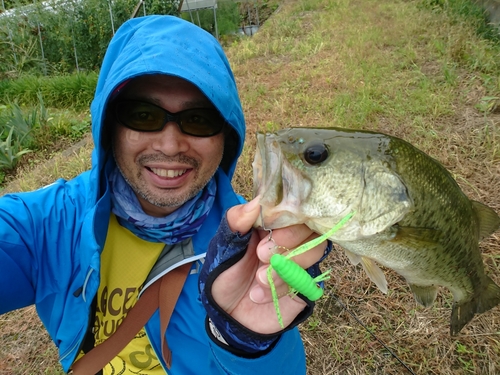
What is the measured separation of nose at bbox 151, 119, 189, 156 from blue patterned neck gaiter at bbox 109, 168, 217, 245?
28cm

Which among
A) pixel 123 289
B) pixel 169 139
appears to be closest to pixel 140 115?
pixel 169 139

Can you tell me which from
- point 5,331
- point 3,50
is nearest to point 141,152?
point 5,331

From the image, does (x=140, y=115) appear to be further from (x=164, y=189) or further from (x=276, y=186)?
(x=276, y=186)

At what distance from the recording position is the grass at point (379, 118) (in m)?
2.22

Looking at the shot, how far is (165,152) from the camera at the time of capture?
172 centimetres

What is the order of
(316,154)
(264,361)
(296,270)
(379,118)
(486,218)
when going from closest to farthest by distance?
1. (296,270)
2. (316,154)
3. (264,361)
4. (486,218)
5. (379,118)

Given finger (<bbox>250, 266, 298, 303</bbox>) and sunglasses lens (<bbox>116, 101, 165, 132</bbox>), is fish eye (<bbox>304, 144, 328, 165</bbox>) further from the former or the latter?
sunglasses lens (<bbox>116, 101, 165, 132</bbox>)

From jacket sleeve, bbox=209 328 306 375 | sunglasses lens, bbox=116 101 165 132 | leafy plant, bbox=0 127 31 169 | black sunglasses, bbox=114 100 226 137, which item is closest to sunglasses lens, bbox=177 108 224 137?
black sunglasses, bbox=114 100 226 137

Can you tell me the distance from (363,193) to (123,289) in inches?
48.3

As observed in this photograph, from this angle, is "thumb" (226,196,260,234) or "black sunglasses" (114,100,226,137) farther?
"black sunglasses" (114,100,226,137)

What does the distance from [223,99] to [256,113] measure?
3.01 m

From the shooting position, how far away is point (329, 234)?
3.43 feet

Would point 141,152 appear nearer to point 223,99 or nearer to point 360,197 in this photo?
Result: point 223,99

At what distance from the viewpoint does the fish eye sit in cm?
111
